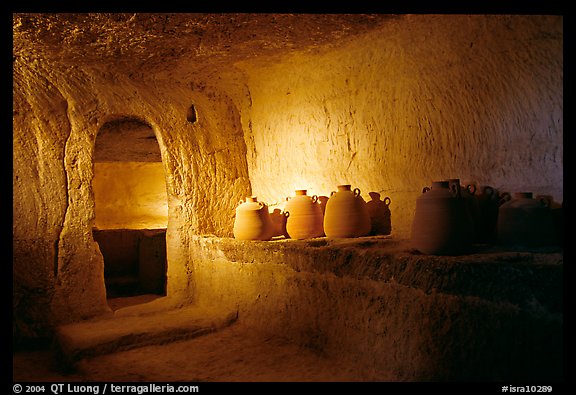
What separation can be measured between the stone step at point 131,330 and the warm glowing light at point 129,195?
3.72 meters

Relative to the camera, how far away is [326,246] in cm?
318

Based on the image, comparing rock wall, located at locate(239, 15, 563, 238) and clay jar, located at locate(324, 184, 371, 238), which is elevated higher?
rock wall, located at locate(239, 15, 563, 238)

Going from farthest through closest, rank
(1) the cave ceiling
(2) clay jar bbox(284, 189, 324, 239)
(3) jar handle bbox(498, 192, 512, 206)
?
(2) clay jar bbox(284, 189, 324, 239), (1) the cave ceiling, (3) jar handle bbox(498, 192, 512, 206)

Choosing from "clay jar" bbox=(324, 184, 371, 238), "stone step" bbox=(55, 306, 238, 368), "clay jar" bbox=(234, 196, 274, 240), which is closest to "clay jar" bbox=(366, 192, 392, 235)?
"clay jar" bbox=(324, 184, 371, 238)

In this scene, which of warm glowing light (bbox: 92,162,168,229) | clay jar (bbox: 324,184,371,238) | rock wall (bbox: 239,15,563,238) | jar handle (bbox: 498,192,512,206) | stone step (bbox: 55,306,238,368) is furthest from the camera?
warm glowing light (bbox: 92,162,168,229)

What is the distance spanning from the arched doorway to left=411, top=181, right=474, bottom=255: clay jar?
3.21m

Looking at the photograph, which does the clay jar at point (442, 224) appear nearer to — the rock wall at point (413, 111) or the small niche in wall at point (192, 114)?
the rock wall at point (413, 111)

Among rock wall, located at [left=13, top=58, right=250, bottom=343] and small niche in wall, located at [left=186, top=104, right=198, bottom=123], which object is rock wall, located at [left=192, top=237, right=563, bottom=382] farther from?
small niche in wall, located at [left=186, top=104, right=198, bottom=123]

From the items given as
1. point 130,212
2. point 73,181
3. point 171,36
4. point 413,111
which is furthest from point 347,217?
point 130,212

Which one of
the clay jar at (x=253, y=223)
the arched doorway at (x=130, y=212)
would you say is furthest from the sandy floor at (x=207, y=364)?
the arched doorway at (x=130, y=212)

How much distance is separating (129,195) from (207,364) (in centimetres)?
523

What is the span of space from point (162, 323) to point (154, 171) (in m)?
4.58

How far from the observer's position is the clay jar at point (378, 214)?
380cm

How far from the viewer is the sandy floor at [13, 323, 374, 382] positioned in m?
2.75
